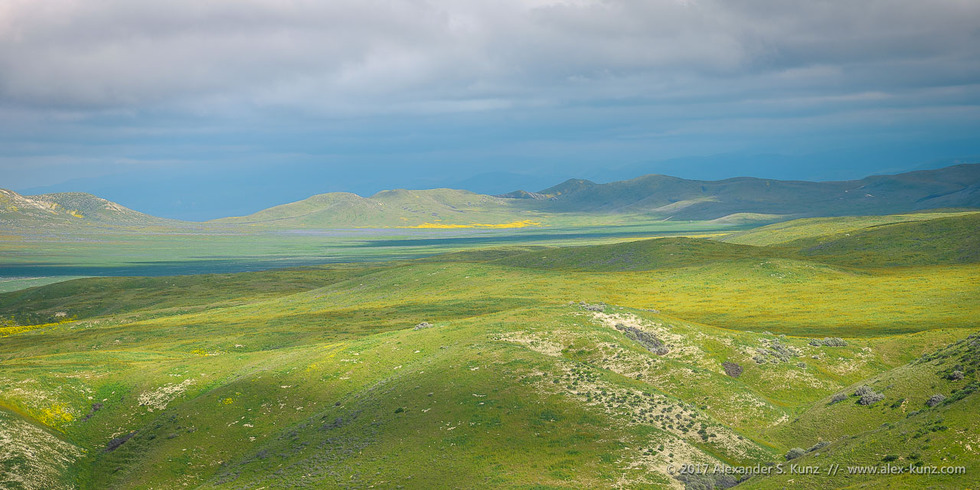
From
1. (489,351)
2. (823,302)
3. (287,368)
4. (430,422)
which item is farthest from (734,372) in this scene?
(823,302)

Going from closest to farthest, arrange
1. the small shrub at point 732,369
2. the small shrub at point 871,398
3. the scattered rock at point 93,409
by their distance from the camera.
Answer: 1. the small shrub at point 871,398
2. the scattered rock at point 93,409
3. the small shrub at point 732,369

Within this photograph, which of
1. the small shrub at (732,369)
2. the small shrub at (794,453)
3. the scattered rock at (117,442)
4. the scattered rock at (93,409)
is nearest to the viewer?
the small shrub at (794,453)

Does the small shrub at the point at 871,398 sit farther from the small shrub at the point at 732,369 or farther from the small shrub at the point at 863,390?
the small shrub at the point at 732,369

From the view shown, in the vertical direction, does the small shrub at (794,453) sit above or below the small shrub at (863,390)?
below

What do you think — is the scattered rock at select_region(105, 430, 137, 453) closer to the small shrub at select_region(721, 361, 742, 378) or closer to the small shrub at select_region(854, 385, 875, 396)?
the small shrub at select_region(721, 361, 742, 378)

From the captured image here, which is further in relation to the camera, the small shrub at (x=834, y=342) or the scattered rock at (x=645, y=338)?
the small shrub at (x=834, y=342)

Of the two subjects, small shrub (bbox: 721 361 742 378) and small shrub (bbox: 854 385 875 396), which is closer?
small shrub (bbox: 854 385 875 396)

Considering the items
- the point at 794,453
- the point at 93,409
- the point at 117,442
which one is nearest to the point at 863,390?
the point at 794,453

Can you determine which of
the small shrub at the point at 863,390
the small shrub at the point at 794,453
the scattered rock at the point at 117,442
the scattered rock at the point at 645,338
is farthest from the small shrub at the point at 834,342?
the scattered rock at the point at 117,442

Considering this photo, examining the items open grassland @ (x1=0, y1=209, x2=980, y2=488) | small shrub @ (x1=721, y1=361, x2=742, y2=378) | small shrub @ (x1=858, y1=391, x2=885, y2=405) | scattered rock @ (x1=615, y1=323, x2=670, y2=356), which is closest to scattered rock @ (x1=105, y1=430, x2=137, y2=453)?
open grassland @ (x1=0, y1=209, x2=980, y2=488)
